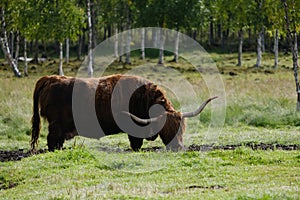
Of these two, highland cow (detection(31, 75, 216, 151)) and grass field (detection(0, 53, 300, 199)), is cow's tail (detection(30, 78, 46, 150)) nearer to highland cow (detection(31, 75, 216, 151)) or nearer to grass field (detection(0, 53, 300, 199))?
highland cow (detection(31, 75, 216, 151))

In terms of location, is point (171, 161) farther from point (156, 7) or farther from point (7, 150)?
point (156, 7)

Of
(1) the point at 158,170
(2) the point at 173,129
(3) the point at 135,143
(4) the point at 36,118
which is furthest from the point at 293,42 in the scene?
(1) the point at 158,170

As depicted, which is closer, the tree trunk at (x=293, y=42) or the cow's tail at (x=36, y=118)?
the cow's tail at (x=36, y=118)

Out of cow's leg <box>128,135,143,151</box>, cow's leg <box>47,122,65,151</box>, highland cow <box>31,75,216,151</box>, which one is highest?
highland cow <box>31,75,216,151</box>

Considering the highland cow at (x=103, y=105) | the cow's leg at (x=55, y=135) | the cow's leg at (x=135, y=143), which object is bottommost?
the cow's leg at (x=135, y=143)

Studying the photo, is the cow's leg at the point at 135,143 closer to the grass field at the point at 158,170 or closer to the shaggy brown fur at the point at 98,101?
the shaggy brown fur at the point at 98,101

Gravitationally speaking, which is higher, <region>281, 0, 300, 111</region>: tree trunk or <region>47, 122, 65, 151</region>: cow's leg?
<region>281, 0, 300, 111</region>: tree trunk

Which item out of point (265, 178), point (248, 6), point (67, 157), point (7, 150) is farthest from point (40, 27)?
point (265, 178)

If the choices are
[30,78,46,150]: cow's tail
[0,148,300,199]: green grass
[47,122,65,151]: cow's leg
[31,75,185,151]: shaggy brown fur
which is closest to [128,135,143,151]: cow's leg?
[31,75,185,151]: shaggy brown fur

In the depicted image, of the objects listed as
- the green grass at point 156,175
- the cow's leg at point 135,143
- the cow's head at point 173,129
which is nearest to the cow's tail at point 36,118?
the green grass at point 156,175

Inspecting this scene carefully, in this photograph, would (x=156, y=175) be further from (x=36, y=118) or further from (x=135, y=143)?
(x=36, y=118)

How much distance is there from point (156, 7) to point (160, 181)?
41114mm

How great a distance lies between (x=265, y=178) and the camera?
30.7 feet

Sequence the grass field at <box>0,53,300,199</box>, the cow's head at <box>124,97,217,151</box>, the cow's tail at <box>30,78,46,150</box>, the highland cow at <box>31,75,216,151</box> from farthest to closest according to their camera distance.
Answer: the cow's tail at <box>30,78,46,150</box> < the highland cow at <box>31,75,216,151</box> < the cow's head at <box>124,97,217,151</box> < the grass field at <box>0,53,300,199</box>
